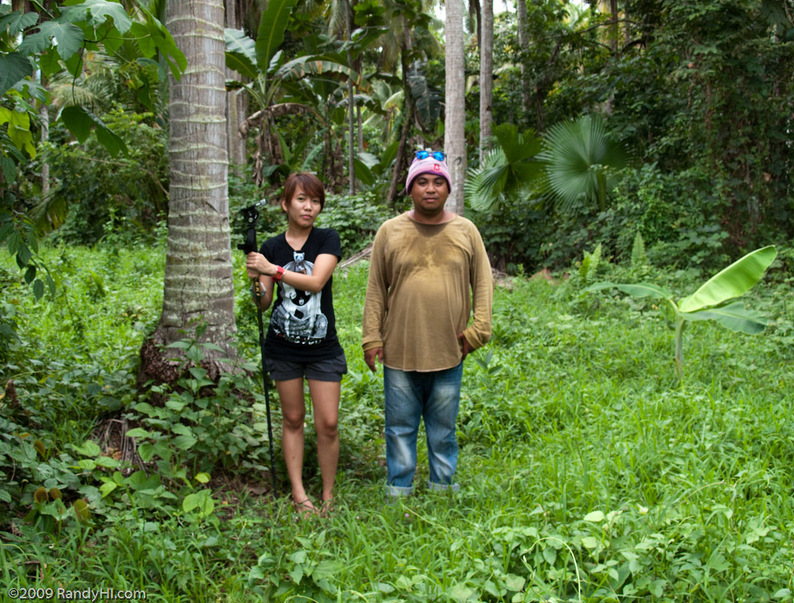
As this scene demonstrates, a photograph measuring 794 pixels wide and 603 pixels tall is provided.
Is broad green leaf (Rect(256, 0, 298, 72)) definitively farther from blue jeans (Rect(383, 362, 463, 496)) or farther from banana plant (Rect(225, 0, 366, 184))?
blue jeans (Rect(383, 362, 463, 496))

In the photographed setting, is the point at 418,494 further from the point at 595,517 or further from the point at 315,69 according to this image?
the point at 315,69

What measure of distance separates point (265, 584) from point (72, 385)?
82.7 inches

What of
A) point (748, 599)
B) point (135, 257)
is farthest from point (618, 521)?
point (135, 257)

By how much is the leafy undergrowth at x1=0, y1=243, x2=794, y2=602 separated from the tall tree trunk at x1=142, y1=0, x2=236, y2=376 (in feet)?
1.23

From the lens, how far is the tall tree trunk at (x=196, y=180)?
12.1ft

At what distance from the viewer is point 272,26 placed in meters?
12.0

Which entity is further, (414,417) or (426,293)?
(414,417)

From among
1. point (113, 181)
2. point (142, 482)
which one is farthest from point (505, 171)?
point (142, 482)

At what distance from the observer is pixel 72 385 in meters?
3.97

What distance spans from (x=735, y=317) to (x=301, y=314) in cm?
368

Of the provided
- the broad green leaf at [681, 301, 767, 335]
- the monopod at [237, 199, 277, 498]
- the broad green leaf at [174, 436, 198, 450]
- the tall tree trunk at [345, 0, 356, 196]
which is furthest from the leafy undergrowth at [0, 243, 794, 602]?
the tall tree trunk at [345, 0, 356, 196]

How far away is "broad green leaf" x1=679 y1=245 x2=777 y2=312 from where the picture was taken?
16.9ft

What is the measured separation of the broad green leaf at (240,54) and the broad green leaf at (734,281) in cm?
1058

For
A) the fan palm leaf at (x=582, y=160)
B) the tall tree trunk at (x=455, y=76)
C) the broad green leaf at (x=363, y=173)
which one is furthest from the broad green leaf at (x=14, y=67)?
the broad green leaf at (x=363, y=173)
